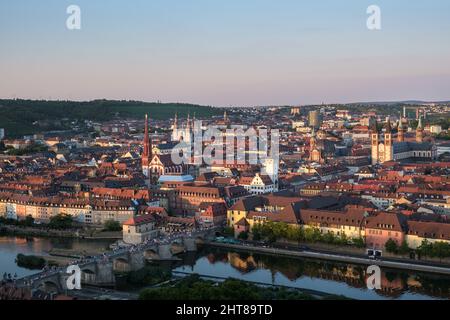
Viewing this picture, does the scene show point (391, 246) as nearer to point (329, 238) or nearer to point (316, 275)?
point (329, 238)

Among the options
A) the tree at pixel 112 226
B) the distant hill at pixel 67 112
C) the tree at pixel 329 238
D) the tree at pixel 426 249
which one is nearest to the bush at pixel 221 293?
the tree at pixel 426 249

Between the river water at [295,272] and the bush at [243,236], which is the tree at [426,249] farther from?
the bush at [243,236]

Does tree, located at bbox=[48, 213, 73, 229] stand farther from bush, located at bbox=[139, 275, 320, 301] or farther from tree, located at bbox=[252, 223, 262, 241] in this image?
bush, located at bbox=[139, 275, 320, 301]

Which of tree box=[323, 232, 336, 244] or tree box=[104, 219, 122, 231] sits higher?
tree box=[323, 232, 336, 244]

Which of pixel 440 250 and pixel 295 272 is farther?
pixel 295 272

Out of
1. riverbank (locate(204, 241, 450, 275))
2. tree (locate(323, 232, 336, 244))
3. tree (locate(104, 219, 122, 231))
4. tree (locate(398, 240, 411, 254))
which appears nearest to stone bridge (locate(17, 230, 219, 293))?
riverbank (locate(204, 241, 450, 275))

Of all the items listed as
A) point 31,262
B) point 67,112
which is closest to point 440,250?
point 31,262
